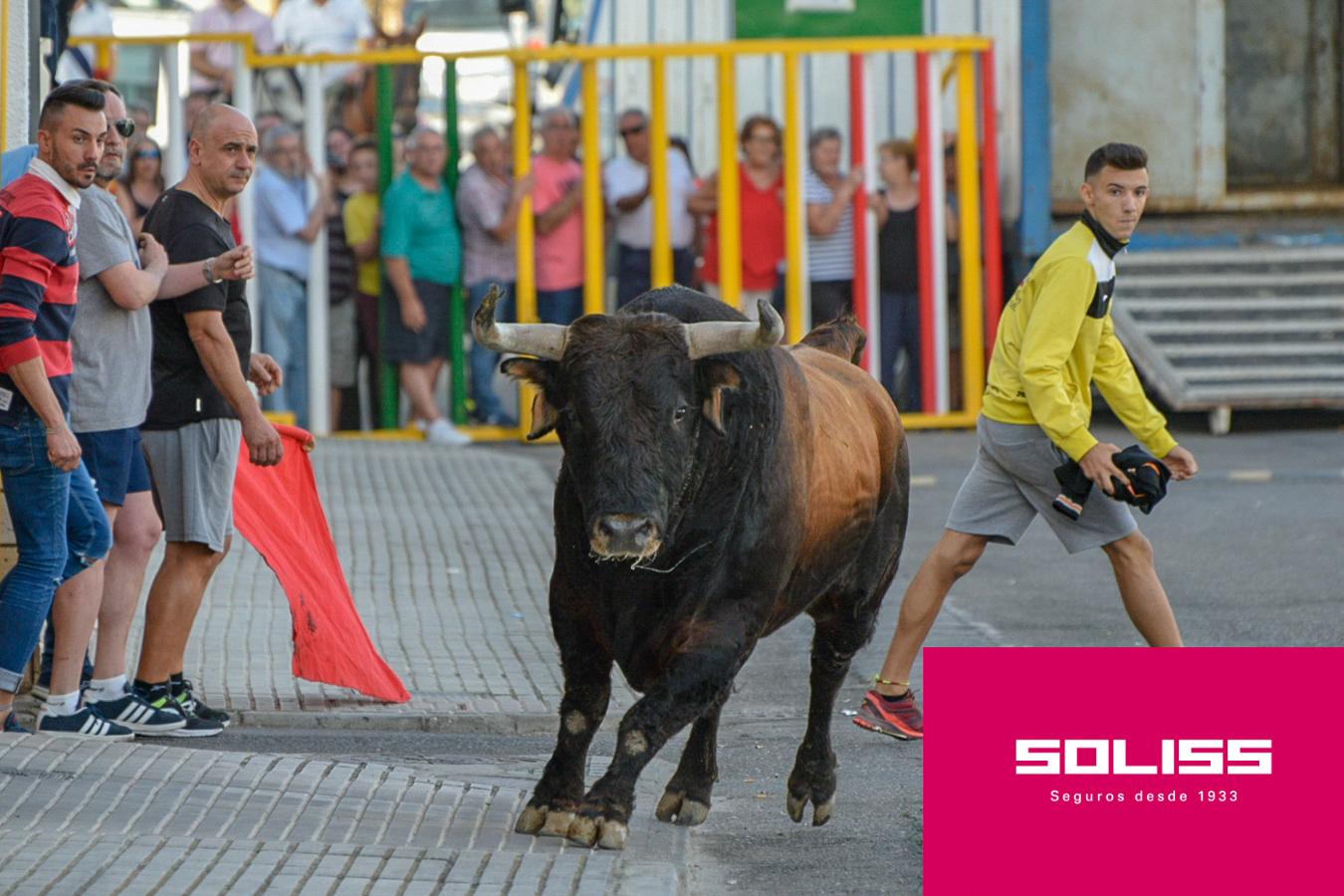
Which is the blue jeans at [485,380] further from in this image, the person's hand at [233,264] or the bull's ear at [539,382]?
the bull's ear at [539,382]

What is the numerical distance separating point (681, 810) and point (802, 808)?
1.38 ft

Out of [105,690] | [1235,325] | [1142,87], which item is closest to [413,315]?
[1235,325]

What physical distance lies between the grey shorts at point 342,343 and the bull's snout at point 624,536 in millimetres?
11329

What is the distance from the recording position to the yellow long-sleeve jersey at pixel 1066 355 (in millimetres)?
7391

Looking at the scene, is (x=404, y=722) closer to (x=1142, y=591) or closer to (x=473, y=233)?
(x=1142, y=591)

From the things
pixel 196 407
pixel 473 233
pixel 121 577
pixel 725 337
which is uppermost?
pixel 473 233

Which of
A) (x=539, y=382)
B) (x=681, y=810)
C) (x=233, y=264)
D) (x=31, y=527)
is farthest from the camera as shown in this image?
(x=233, y=264)

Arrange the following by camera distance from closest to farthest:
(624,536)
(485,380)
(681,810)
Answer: (624,536)
(681,810)
(485,380)

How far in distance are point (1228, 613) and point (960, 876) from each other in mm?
5601

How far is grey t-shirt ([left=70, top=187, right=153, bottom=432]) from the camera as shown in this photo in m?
7.15

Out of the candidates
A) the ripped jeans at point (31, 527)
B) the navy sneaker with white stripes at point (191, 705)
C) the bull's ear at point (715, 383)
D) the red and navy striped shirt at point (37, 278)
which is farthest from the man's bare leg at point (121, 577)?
the bull's ear at point (715, 383)

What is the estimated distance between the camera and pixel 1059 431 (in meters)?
7.36

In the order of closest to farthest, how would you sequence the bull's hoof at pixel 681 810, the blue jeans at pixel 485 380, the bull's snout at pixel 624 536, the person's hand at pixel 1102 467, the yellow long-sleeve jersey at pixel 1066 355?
the bull's snout at pixel 624 536, the bull's hoof at pixel 681 810, the person's hand at pixel 1102 467, the yellow long-sleeve jersey at pixel 1066 355, the blue jeans at pixel 485 380

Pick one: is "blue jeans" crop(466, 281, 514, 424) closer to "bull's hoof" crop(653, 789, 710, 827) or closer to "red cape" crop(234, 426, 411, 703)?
"red cape" crop(234, 426, 411, 703)
